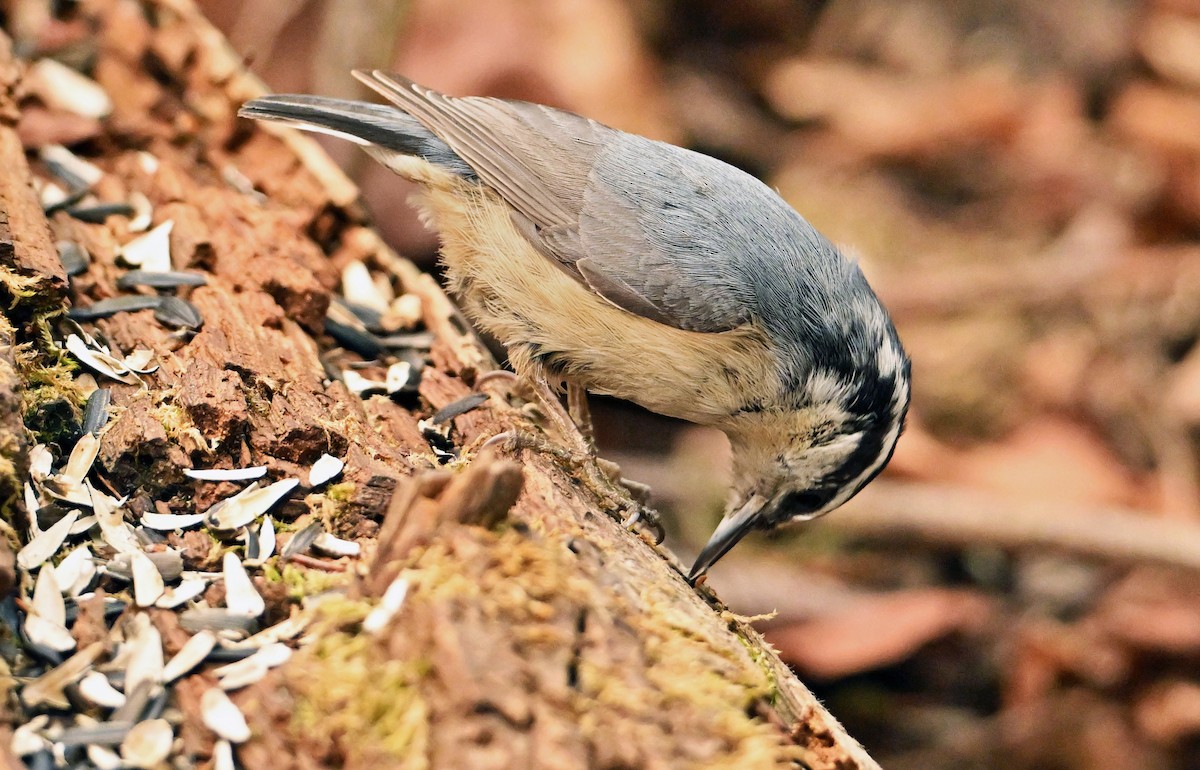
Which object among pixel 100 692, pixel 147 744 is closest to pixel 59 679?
pixel 100 692

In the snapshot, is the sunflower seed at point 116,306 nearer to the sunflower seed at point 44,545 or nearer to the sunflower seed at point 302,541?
the sunflower seed at point 44,545

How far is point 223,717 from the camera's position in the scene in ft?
6.15

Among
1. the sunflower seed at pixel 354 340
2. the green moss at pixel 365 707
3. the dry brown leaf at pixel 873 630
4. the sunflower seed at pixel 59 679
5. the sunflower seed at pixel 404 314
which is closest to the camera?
the green moss at pixel 365 707

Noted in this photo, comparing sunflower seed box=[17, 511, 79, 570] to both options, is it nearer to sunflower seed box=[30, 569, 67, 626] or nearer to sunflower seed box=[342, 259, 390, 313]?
sunflower seed box=[30, 569, 67, 626]

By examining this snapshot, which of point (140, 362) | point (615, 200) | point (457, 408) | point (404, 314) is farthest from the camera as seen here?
point (404, 314)

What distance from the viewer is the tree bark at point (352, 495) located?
1.80 meters

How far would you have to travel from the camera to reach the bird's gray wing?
2971 mm

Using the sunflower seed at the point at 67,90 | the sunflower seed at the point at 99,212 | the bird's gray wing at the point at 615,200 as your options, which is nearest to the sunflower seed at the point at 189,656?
the bird's gray wing at the point at 615,200

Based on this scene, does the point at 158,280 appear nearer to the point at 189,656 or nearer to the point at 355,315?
the point at 355,315

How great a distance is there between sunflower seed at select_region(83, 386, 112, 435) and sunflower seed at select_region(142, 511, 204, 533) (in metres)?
0.23

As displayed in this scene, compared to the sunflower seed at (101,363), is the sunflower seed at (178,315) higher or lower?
higher

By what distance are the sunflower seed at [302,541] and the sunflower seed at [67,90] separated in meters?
1.77

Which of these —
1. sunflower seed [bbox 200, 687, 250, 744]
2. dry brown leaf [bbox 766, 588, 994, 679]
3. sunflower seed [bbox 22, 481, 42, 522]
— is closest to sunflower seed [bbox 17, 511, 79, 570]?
sunflower seed [bbox 22, 481, 42, 522]

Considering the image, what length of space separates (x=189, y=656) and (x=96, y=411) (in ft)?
2.26
